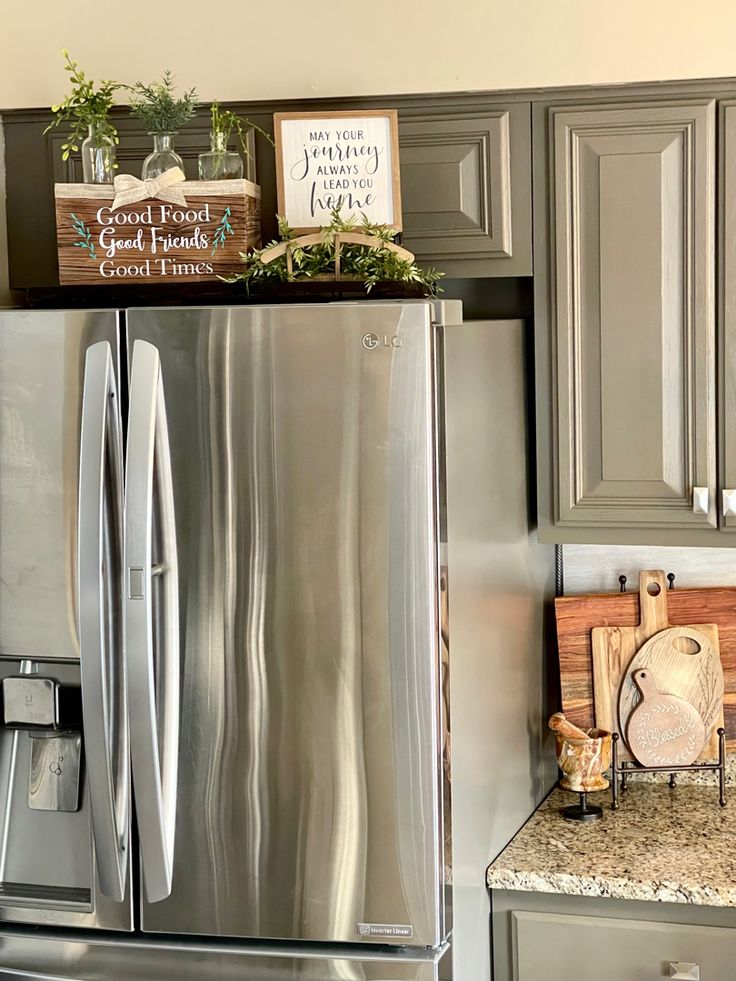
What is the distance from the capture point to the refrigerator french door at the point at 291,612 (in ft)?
5.44

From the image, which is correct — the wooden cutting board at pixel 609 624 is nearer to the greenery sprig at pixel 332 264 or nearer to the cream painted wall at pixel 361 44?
the greenery sprig at pixel 332 264

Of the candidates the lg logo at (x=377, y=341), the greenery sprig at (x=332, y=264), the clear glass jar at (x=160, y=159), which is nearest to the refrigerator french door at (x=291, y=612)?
the lg logo at (x=377, y=341)

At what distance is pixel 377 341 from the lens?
1650 millimetres

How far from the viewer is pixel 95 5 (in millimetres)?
2131

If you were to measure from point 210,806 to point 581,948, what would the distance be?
72 cm

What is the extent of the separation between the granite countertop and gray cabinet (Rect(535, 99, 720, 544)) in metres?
0.54

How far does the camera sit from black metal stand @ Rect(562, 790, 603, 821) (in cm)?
222

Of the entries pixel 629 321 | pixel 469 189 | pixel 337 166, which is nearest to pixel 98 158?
pixel 337 166

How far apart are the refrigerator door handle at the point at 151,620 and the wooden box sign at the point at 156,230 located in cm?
25

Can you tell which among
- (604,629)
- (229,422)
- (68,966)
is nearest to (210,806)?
(68,966)

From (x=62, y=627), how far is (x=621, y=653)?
121 cm

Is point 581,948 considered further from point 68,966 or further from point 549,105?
point 549,105

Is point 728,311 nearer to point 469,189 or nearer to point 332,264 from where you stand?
point 469,189

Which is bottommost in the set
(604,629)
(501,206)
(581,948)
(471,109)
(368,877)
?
(581,948)
